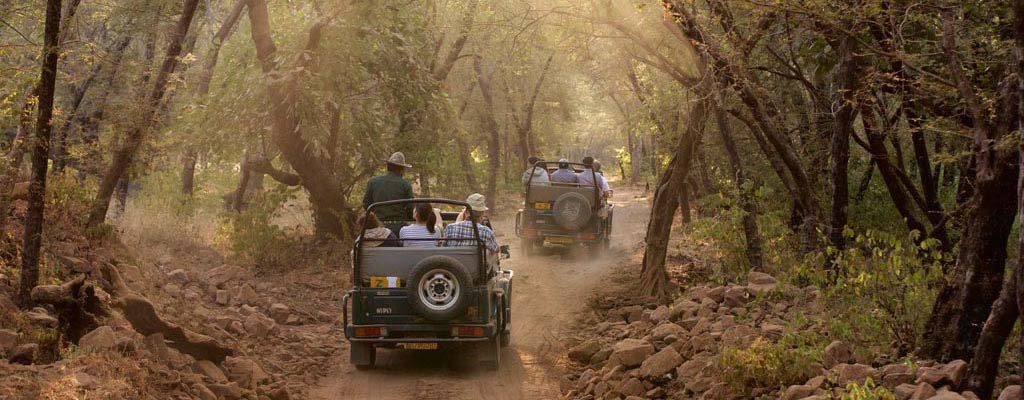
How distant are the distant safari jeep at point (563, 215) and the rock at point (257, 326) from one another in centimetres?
771

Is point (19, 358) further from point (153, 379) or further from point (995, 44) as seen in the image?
point (995, 44)

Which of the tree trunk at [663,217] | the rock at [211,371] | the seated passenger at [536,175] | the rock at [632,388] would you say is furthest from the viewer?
the seated passenger at [536,175]

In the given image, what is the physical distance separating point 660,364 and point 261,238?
8384 mm

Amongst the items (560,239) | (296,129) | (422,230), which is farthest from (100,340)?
(560,239)

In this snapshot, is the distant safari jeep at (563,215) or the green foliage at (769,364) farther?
the distant safari jeep at (563,215)

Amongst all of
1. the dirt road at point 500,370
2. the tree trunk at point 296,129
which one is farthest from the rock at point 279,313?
the tree trunk at point 296,129

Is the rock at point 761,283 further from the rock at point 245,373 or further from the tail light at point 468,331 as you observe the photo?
the rock at point 245,373

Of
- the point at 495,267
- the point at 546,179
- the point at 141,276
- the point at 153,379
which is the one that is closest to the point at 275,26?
the point at 546,179

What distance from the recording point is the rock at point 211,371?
791 cm

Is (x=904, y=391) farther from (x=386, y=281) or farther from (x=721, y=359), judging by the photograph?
(x=386, y=281)

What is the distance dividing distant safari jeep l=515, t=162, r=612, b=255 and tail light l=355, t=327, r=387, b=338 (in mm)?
8454

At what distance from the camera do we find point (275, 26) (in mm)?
16625

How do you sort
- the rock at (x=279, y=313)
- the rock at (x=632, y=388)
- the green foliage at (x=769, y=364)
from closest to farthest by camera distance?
1. the green foliage at (x=769, y=364)
2. the rock at (x=632, y=388)
3. the rock at (x=279, y=313)

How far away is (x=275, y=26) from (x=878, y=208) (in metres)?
10.8
